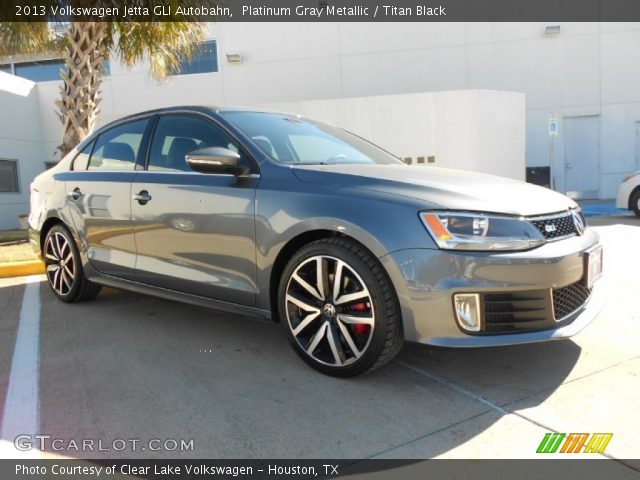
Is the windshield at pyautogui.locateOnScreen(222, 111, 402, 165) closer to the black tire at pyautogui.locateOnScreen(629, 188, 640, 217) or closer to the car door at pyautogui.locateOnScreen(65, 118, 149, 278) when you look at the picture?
the car door at pyautogui.locateOnScreen(65, 118, 149, 278)

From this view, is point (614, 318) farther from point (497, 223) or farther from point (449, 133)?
point (449, 133)

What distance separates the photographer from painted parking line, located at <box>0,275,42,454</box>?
95.8 inches

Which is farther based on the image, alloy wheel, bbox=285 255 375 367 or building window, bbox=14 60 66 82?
building window, bbox=14 60 66 82

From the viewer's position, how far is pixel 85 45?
29.3ft

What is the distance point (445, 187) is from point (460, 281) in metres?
0.54

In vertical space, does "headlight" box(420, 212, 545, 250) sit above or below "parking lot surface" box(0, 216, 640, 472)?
above

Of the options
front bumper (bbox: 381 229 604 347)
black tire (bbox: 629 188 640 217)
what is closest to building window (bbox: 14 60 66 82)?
black tire (bbox: 629 188 640 217)

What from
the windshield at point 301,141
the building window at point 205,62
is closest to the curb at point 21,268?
the windshield at point 301,141

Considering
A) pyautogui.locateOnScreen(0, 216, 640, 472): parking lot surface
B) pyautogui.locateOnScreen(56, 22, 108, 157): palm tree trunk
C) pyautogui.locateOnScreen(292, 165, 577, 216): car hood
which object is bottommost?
pyautogui.locateOnScreen(0, 216, 640, 472): parking lot surface

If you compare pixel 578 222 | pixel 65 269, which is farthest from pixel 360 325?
pixel 65 269

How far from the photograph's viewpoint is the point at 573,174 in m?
16.3

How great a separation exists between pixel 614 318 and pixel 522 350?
1.09 meters

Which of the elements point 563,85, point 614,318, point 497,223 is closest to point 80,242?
point 497,223

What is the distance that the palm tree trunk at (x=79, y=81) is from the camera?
8.85m
